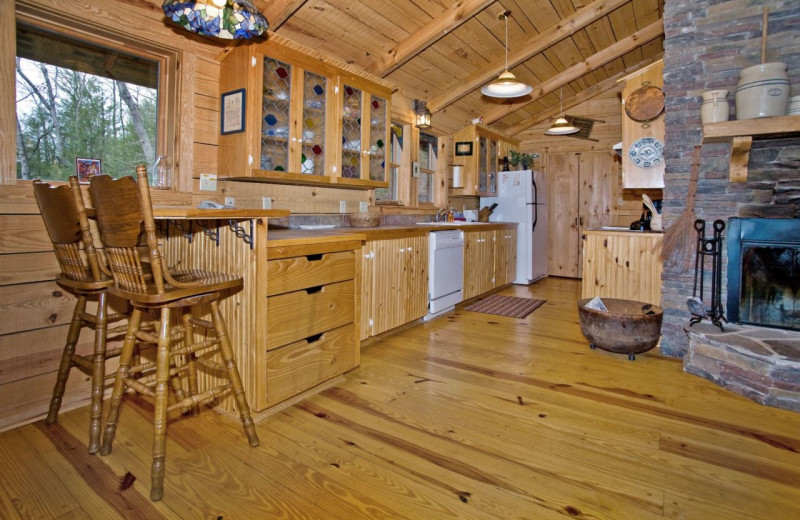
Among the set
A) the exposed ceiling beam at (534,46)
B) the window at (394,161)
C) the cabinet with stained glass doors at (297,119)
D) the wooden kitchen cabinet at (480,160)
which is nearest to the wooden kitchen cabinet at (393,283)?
the cabinet with stained glass doors at (297,119)

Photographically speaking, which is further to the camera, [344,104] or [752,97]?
[344,104]

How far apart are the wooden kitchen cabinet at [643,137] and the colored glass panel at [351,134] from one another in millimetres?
2061

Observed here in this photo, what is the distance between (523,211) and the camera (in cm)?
591

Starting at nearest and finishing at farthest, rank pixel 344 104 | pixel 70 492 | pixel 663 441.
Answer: pixel 70 492, pixel 663 441, pixel 344 104

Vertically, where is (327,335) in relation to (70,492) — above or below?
above

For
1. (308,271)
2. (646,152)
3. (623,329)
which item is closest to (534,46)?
(646,152)

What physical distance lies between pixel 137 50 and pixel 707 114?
10.8 feet

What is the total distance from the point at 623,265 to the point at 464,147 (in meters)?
2.62

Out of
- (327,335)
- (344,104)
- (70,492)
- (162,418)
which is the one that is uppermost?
(344,104)

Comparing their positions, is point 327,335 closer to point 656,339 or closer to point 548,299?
point 656,339

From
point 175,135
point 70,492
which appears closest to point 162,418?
point 70,492

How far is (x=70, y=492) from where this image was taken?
4.91 ft

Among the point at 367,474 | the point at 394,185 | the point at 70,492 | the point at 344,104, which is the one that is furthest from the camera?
the point at 394,185

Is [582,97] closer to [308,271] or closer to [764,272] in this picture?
[764,272]
